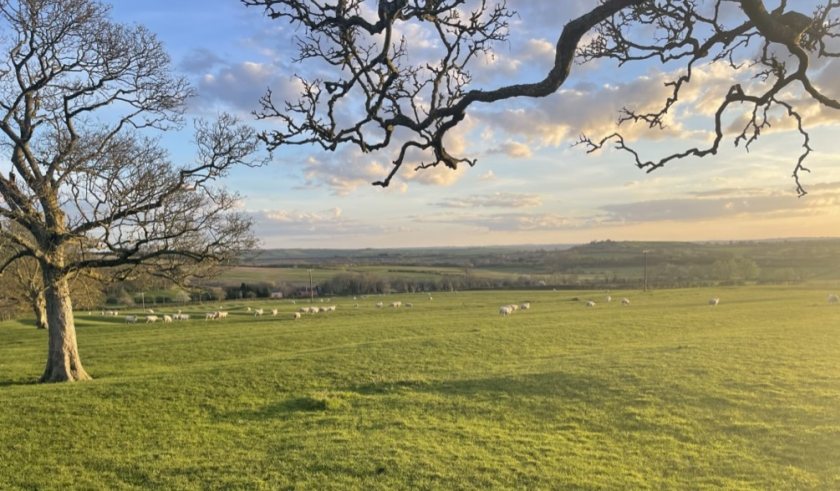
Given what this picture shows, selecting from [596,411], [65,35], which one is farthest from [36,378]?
[596,411]

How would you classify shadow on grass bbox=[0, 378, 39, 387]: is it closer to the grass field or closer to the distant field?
the grass field

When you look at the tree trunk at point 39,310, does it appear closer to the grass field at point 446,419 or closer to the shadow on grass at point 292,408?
the grass field at point 446,419

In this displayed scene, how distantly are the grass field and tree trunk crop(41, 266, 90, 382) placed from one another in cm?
101

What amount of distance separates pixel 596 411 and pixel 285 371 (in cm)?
996

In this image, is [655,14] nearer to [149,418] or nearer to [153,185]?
[149,418]

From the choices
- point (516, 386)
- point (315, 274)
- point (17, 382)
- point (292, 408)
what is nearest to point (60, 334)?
point (17, 382)

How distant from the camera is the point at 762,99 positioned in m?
4.91

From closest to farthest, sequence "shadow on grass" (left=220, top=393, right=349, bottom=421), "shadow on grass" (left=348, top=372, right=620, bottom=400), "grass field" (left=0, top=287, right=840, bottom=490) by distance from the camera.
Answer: "grass field" (left=0, top=287, right=840, bottom=490) → "shadow on grass" (left=220, top=393, right=349, bottom=421) → "shadow on grass" (left=348, top=372, right=620, bottom=400)

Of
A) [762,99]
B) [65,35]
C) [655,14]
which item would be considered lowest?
[762,99]

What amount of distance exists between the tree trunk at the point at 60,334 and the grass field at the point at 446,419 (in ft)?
3.31

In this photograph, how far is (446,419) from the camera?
13.2 m

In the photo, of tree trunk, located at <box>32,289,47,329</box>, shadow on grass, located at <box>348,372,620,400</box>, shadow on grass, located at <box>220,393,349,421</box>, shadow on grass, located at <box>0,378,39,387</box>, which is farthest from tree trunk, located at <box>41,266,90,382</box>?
tree trunk, located at <box>32,289,47,329</box>

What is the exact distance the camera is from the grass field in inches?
383

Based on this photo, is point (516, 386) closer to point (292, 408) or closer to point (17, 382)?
point (292, 408)
